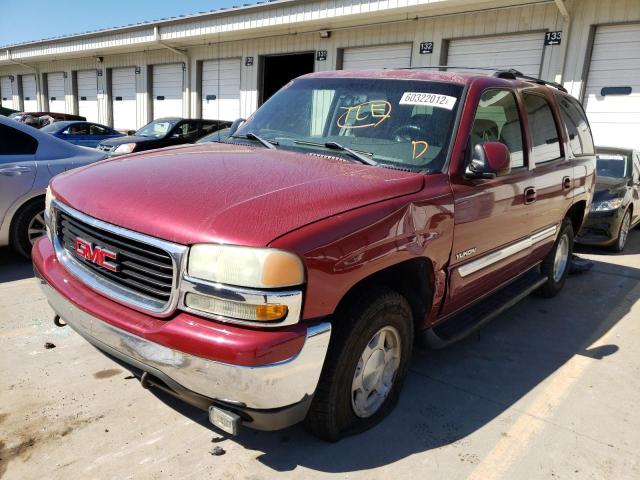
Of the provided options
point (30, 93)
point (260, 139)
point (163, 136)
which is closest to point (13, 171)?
point (260, 139)

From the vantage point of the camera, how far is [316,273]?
2047 mm

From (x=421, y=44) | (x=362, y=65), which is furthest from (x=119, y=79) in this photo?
(x=421, y=44)

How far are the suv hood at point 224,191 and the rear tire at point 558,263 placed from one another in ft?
8.66

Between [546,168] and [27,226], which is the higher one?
[546,168]

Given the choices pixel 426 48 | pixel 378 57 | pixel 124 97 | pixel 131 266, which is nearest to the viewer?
pixel 131 266

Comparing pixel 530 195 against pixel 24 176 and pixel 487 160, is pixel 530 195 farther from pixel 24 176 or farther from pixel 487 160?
pixel 24 176

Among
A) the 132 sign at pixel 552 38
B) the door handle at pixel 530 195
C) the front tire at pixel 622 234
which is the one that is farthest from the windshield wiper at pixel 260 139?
the 132 sign at pixel 552 38

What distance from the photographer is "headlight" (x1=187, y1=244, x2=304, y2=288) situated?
195 centimetres

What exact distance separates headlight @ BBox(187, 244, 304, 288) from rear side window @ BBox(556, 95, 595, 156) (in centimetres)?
358

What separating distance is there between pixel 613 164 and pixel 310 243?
7533 millimetres

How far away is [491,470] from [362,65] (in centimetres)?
1271

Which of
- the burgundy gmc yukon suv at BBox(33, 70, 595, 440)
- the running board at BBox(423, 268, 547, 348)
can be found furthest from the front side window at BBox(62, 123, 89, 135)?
the running board at BBox(423, 268, 547, 348)

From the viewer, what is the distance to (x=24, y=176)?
4.96 metres

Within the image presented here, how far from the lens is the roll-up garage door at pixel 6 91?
31609 mm
